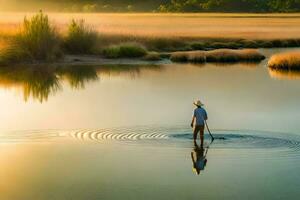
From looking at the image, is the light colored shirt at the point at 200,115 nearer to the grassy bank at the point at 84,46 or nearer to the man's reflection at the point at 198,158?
the man's reflection at the point at 198,158

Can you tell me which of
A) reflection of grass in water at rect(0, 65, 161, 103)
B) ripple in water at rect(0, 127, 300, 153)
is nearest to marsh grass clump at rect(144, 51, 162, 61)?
reflection of grass in water at rect(0, 65, 161, 103)

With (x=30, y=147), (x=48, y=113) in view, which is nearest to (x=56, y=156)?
(x=30, y=147)

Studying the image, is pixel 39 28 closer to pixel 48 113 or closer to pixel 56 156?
pixel 48 113

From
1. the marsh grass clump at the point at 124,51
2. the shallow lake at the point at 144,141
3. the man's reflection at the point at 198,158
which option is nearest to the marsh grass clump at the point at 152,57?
the marsh grass clump at the point at 124,51

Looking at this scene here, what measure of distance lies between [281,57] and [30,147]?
32.2m

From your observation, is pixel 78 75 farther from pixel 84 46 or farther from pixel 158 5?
pixel 158 5

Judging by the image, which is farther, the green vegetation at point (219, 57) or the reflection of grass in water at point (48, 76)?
the green vegetation at point (219, 57)

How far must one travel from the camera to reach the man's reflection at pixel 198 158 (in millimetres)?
19234

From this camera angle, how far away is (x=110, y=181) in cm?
1772

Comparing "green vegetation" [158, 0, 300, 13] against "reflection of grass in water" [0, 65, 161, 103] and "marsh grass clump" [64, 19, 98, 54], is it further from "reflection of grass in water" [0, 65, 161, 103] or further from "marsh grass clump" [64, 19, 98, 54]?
"reflection of grass in water" [0, 65, 161, 103]

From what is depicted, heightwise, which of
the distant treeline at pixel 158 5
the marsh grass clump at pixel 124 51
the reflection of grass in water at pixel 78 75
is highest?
the distant treeline at pixel 158 5

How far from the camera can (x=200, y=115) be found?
69.7ft

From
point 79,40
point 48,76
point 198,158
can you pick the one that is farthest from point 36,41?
point 198,158

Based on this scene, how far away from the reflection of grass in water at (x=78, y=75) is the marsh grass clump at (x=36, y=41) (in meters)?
2.98
